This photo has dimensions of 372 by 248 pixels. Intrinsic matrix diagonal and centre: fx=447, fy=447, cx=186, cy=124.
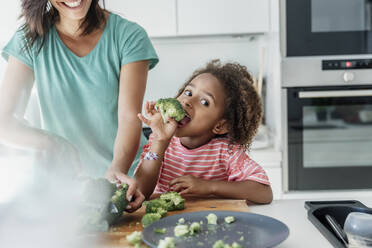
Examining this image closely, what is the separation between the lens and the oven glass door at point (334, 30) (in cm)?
207

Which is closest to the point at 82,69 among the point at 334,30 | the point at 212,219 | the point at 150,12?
the point at 212,219

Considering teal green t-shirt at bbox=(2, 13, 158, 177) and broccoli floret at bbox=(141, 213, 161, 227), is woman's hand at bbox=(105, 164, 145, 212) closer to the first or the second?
broccoli floret at bbox=(141, 213, 161, 227)

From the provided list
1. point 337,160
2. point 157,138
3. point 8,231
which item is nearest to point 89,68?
point 157,138

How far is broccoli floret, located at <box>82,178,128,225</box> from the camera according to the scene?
31.2 inches

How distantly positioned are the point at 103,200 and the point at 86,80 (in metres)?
0.60

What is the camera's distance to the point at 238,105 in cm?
129

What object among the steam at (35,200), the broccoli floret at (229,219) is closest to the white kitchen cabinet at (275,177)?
the broccoli floret at (229,219)

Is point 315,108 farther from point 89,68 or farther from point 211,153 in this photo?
point 89,68

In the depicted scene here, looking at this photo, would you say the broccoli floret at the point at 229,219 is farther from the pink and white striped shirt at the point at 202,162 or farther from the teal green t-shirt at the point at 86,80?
the teal green t-shirt at the point at 86,80

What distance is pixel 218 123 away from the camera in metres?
1.28

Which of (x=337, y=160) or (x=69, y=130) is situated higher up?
(x=69, y=130)

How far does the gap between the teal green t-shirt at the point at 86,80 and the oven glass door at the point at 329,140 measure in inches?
38.9

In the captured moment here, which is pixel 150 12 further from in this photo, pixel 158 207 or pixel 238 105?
pixel 158 207

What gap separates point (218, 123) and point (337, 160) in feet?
3.56
